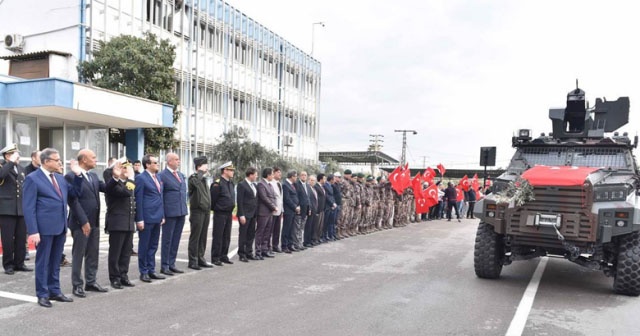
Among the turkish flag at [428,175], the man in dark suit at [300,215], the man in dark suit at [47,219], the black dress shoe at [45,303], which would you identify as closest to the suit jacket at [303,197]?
the man in dark suit at [300,215]

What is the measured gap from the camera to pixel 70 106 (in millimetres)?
15719

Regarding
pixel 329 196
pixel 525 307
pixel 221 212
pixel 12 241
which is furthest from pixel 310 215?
pixel 525 307

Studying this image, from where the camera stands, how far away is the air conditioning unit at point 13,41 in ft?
77.6

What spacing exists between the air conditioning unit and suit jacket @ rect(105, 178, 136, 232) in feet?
66.0

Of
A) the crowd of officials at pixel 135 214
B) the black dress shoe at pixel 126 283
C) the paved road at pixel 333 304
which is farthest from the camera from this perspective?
the black dress shoe at pixel 126 283

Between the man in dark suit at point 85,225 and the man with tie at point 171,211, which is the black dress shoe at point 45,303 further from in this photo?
the man with tie at point 171,211

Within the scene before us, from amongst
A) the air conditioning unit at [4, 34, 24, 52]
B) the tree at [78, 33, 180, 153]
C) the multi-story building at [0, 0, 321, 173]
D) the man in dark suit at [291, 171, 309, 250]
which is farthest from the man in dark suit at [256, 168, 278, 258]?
the air conditioning unit at [4, 34, 24, 52]

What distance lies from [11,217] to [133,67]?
12812 mm

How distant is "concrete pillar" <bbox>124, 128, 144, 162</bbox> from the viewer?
2138 centimetres

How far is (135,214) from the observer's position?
7.75 metres

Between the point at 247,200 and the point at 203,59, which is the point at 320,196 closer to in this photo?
the point at 247,200

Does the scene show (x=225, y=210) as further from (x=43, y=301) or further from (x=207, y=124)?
(x=207, y=124)

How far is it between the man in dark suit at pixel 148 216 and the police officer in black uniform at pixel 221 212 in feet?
4.81

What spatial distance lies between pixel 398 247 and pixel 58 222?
27.5 feet
